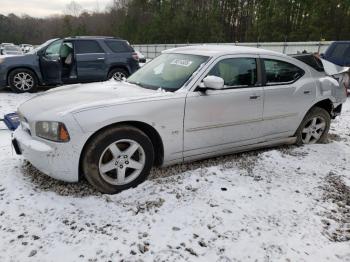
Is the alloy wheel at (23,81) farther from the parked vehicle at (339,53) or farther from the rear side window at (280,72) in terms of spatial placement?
the parked vehicle at (339,53)

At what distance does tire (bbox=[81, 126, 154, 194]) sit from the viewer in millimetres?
3279

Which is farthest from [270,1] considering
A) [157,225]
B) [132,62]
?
[157,225]

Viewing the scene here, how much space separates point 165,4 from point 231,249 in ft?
180

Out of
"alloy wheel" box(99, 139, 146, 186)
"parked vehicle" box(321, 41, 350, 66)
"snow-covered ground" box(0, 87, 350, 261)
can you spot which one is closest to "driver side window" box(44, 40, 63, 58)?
"snow-covered ground" box(0, 87, 350, 261)

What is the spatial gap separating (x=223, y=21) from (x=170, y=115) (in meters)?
50.4

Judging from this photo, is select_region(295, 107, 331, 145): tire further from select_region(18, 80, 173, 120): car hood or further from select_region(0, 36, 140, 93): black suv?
select_region(0, 36, 140, 93): black suv

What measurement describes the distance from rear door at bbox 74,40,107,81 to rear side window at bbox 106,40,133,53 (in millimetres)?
348

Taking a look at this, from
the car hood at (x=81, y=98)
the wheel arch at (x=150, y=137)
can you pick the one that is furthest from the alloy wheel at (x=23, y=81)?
the wheel arch at (x=150, y=137)

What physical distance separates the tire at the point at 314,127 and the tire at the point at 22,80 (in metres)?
7.47

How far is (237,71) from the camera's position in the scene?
4.27 meters

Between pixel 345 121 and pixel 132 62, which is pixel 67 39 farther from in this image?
pixel 345 121

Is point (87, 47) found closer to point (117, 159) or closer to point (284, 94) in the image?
point (284, 94)

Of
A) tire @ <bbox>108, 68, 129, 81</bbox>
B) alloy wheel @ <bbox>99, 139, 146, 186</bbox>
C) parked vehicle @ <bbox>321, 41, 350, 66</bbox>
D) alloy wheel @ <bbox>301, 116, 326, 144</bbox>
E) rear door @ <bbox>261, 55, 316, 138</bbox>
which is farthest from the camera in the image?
parked vehicle @ <bbox>321, 41, 350, 66</bbox>

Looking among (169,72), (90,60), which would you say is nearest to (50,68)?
(90,60)
